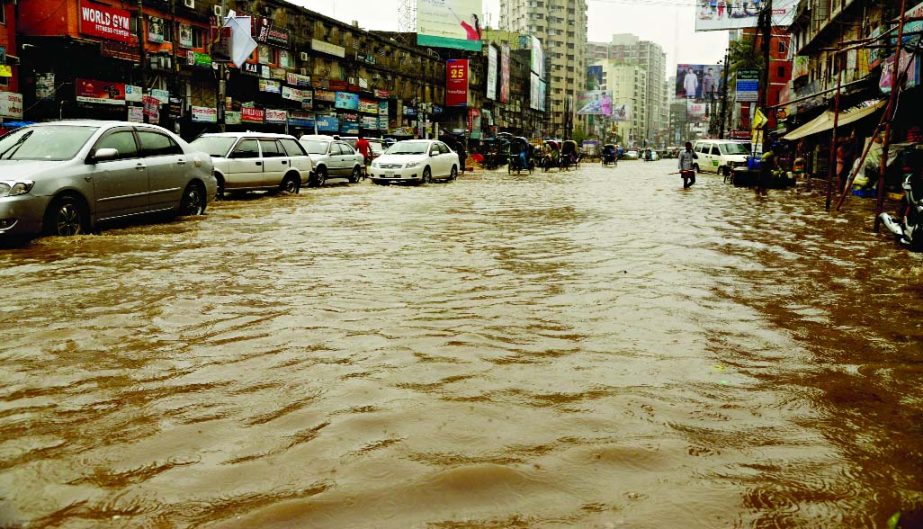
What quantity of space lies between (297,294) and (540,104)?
4363 inches

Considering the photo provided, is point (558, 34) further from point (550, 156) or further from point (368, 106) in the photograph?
point (550, 156)

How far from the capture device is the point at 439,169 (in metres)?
25.6

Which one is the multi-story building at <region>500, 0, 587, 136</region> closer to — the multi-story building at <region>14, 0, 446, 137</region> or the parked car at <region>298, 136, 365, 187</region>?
the multi-story building at <region>14, 0, 446, 137</region>

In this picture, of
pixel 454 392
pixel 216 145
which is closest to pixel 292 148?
pixel 216 145

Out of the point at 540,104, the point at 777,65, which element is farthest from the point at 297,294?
the point at 540,104

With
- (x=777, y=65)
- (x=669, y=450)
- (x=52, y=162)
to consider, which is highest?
(x=777, y=65)

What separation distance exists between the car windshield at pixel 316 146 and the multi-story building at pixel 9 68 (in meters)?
9.57

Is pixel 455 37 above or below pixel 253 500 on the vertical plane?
above

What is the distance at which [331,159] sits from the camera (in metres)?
23.2

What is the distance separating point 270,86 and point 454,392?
130 feet

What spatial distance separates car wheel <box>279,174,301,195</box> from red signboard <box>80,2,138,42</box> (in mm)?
14468

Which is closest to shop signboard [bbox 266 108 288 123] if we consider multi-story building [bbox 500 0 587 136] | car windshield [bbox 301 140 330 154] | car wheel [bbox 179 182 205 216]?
car windshield [bbox 301 140 330 154]

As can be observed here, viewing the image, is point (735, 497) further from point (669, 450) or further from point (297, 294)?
point (297, 294)

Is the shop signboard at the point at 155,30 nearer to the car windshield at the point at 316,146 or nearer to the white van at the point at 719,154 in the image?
the car windshield at the point at 316,146
